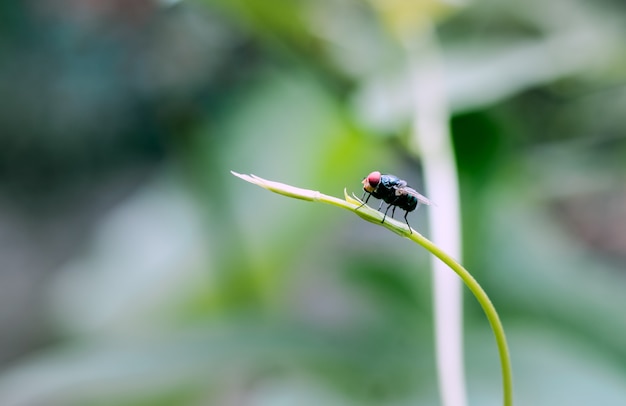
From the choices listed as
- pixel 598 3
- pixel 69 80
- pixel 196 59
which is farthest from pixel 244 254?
pixel 69 80

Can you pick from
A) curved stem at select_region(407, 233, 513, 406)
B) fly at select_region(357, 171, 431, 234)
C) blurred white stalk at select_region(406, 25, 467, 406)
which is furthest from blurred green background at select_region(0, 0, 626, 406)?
curved stem at select_region(407, 233, 513, 406)

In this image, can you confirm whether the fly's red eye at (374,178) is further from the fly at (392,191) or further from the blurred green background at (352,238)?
the blurred green background at (352,238)

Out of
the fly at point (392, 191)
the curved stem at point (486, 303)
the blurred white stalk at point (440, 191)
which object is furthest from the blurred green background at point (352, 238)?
the curved stem at point (486, 303)

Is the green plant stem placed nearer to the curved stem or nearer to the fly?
the curved stem

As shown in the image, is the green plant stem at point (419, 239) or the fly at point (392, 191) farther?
the fly at point (392, 191)

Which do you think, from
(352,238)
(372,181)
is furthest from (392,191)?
(352,238)

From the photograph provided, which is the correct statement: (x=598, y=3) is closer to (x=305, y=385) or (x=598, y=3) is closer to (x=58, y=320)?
(x=305, y=385)
